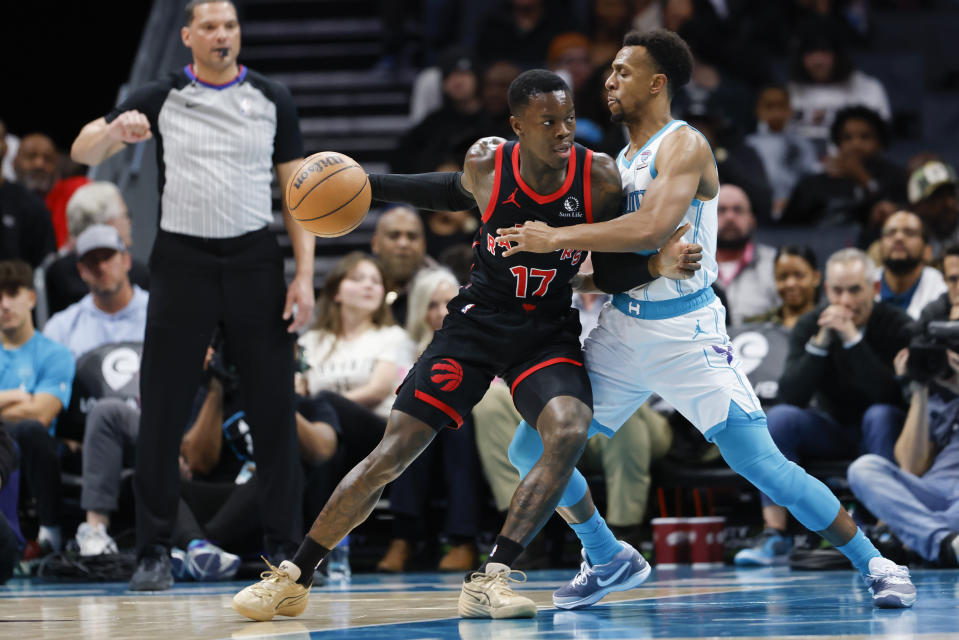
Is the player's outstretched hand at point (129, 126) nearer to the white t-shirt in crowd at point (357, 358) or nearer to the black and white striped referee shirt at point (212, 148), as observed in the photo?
the black and white striped referee shirt at point (212, 148)

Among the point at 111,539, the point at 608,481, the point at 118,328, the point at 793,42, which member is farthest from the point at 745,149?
the point at 111,539

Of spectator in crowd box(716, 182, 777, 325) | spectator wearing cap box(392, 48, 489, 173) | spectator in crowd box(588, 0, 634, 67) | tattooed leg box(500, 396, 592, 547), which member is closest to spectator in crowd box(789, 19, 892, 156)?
spectator in crowd box(588, 0, 634, 67)

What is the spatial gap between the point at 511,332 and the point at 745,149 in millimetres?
6052

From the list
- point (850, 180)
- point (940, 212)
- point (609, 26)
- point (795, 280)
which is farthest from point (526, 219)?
point (609, 26)

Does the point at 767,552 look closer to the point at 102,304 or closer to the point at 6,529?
the point at 6,529

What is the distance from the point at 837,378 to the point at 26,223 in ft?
19.3

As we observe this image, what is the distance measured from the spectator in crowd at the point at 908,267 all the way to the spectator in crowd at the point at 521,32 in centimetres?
508

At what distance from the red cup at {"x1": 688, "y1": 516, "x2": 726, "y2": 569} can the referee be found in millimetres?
2242

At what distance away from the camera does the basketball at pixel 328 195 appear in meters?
4.55

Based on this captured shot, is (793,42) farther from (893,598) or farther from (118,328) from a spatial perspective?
(893,598)

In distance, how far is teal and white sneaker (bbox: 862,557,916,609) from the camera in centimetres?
427

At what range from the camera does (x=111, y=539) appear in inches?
274

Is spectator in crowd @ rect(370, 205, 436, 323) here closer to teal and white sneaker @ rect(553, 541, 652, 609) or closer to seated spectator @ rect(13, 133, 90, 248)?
seated spectator @ rect(13, 133, 90, 248)

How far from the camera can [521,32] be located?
12133 millimetres
